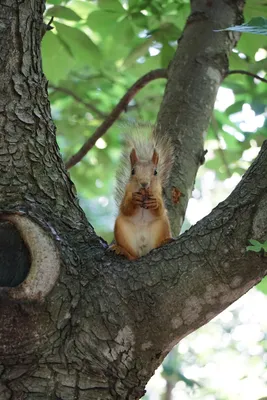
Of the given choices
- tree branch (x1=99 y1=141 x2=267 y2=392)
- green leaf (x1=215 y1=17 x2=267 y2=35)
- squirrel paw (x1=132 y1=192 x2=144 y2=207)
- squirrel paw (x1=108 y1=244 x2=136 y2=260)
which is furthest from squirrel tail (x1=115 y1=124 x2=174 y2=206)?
green leaf (x1=215 y1=17 x2=267 y2=35)

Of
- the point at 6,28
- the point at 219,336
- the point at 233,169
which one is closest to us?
the point at 6,28

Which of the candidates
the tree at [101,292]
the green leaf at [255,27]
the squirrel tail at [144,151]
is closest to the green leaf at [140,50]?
the squirrel tail at [144,151]

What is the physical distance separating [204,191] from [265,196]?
7.18 metres

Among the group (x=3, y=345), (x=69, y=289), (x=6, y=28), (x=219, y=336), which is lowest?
(x=3, y=345)

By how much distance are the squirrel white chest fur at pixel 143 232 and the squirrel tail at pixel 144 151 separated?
16cm

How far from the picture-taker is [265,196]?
1257 mm

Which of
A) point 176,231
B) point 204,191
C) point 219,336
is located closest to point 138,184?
point 176,231

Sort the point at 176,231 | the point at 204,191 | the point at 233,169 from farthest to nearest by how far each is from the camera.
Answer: the point at 204,191
the point at 233,169
the point at 176,231

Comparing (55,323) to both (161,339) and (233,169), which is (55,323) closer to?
(161,339)

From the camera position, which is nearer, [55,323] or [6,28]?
[55,323]

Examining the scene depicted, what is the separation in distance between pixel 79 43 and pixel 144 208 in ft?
3.18

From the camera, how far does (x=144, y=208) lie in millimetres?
1664

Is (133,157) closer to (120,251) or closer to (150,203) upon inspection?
(150,203)

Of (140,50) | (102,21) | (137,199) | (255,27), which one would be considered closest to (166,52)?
(140,50)
